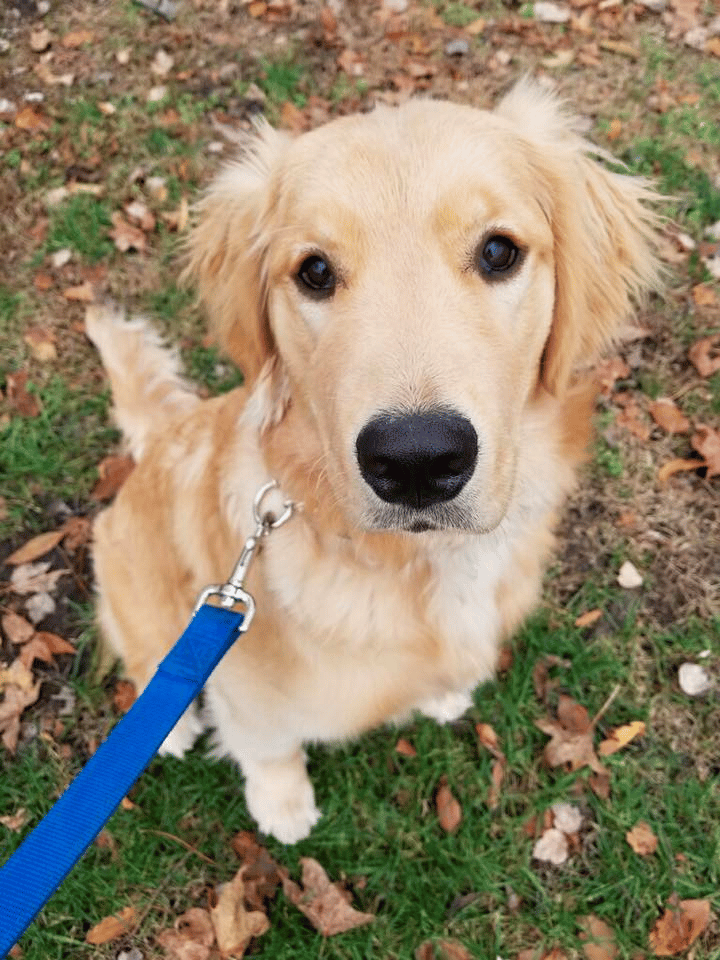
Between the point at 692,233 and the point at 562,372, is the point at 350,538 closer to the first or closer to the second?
the point at 562,372

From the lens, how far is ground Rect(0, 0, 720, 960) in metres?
3.04

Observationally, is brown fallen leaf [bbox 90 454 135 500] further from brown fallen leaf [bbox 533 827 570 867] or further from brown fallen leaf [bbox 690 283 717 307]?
brown fallen leaf [bbox 690 283 717 307]

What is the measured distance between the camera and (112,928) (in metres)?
2.99

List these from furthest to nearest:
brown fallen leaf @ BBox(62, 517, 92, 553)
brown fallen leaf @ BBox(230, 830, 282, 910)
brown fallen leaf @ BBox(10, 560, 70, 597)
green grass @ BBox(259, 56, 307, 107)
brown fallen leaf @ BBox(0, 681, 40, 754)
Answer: green grass @ BBox(259, 56, 307, 107) < brown fallen leaf @ BBox(62, 517, 92, 553) < brown fallen leaf @ BBox(10, 560, 70, 597) < brown fallen leaf @ BBox(0, 681, 40, 754) < brown fallen leaf @ BBox(230, 830, 282, 910)

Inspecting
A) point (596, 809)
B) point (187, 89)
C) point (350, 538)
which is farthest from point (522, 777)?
point (187, 89)

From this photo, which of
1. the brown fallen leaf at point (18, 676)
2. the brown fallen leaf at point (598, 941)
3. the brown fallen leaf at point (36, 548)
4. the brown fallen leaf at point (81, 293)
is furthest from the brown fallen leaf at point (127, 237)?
the brown fallen leaf at point (598, 941)

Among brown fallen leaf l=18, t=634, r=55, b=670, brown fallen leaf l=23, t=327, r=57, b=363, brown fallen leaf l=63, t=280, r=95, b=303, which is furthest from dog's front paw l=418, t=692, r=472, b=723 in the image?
brown fallen leaf l=63, t=280, r=95, b=303

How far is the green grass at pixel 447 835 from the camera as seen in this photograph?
296cm

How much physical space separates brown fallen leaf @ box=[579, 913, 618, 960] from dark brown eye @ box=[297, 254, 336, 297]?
2.57 meters

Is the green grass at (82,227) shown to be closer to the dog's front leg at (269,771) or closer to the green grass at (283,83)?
the green grass at (283,83)

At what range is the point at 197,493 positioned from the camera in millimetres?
2713

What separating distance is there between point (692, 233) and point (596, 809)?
328cm

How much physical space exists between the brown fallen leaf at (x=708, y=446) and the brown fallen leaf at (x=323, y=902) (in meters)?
2.58

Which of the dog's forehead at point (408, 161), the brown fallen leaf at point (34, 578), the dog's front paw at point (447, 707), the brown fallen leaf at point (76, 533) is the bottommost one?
the dog's front paw at point (447, 707)
